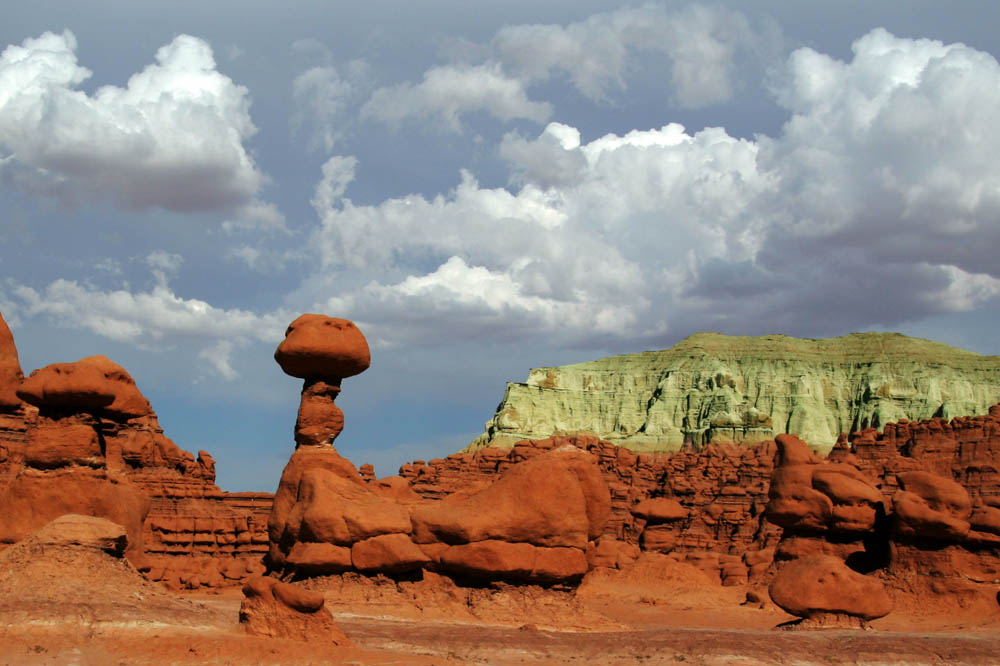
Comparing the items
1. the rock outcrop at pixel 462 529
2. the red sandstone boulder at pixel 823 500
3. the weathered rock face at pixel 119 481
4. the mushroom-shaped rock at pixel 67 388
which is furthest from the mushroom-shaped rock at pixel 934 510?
the mushroom-shaped rock at pixel 67 388

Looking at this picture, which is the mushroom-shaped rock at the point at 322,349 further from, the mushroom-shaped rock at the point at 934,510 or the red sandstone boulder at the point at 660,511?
the red sandstone boulder at the point at 660,511

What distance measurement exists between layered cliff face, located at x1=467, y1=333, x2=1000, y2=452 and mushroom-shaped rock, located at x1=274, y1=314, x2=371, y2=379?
82138mm

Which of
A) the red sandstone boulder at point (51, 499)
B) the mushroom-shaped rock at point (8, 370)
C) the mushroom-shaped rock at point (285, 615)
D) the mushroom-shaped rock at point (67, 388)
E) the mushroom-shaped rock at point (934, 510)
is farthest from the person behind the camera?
the mushroom-shaped rock at point (934, 510)

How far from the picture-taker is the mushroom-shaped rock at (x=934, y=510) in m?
31.3

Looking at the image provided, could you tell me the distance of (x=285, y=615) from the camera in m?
17.0

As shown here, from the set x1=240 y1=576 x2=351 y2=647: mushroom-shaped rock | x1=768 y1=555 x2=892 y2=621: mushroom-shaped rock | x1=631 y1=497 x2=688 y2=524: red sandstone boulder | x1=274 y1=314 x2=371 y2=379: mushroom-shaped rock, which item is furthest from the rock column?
x1=631 y1=497 x2=688 y2=524: red sandstone boulder

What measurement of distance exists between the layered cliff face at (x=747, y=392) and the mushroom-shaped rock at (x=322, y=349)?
82.1 metres

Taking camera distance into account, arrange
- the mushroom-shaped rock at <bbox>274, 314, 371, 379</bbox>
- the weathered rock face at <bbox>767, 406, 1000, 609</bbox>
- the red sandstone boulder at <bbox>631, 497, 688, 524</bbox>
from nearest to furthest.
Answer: the mushroom-shaped rock at <bbox>274, 314, 371, 379</bbox>
the weathered rock face at <bbox>767, 406, 1000, 609</bbox>
the red sandstone boulder at <bbox>631, 497, 688, 524</bbox>

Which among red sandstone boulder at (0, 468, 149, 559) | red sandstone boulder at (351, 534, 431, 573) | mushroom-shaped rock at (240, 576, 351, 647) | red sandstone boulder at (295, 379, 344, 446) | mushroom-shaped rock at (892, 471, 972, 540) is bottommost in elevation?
mushroom-shaped rock at (240, 576, 351, 647)

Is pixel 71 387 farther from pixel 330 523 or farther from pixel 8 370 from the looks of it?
pixel 330 523

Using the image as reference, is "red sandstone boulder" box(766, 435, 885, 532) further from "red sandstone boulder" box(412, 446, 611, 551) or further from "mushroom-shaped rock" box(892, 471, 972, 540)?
"red sandstone boulder" box(412, 446, 611, 551)

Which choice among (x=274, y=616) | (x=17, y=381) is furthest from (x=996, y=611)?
(x=17, y=381)

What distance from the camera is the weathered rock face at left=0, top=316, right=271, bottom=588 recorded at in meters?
25.7

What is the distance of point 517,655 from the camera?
1859cm
